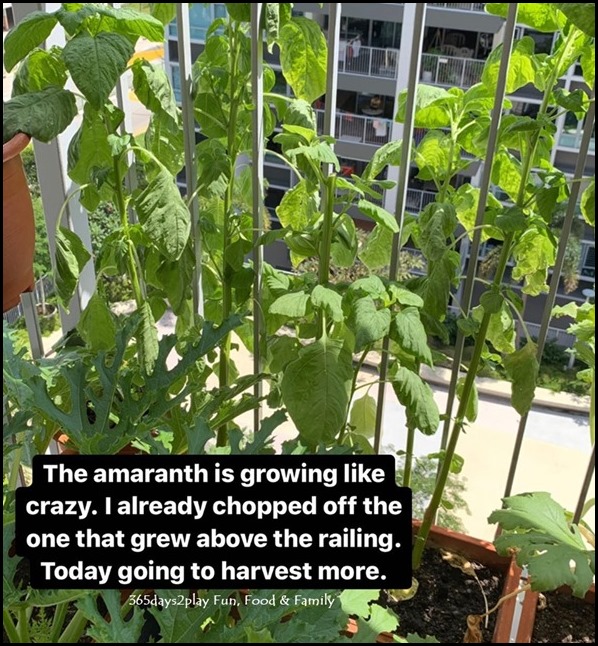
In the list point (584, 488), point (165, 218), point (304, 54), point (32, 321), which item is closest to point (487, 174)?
point (304, 54)

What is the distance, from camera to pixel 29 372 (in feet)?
3.07

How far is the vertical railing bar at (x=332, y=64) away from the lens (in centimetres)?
98

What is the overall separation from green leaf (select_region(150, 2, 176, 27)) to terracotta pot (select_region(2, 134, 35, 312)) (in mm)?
312

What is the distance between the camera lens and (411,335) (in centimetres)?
95

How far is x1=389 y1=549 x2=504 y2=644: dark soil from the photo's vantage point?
3.70 ft

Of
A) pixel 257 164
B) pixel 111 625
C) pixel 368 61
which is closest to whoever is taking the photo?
pixel 111 625

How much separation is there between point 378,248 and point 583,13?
50cm

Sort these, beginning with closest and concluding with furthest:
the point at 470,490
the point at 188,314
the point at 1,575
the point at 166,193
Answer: the point at 1,575
the point at 166,193
the point at 188,314
the point at 470,490

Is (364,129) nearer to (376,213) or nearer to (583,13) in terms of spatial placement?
(376,213)

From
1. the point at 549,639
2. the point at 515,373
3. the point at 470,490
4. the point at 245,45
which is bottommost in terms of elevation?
the point at 470,490

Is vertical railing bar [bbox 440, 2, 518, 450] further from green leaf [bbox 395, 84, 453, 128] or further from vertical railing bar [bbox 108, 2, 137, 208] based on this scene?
vertical railing bar [bbox 108, 2, 137, 208]

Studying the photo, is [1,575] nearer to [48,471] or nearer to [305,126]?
[48,471]

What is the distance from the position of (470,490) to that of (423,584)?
14.7 feet

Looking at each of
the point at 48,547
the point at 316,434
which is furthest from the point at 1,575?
the point at 316,434
